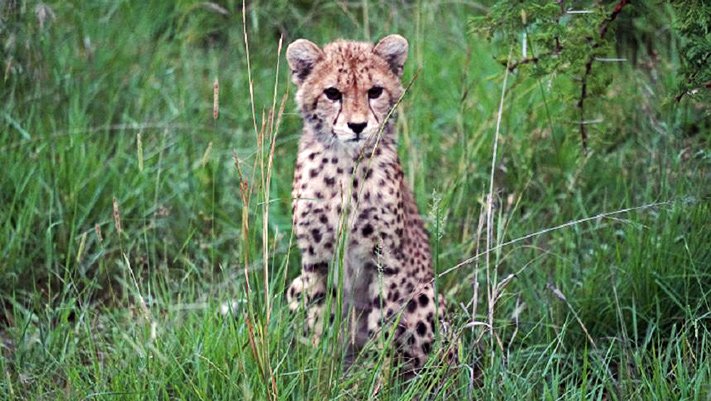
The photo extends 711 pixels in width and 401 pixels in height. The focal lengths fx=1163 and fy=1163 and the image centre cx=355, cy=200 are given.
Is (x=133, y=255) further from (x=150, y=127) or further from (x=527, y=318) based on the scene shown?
(x=527, y=318)

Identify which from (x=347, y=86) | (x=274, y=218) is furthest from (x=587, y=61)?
(x=274, y=218)

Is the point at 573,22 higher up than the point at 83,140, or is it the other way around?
the point at 573,22

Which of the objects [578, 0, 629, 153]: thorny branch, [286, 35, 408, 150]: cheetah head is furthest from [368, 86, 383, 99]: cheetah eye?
[578, 0, 629, 153]: thorny branch

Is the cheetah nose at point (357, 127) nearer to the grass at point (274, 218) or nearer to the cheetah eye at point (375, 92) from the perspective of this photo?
the cheetah eye at point (375, 92)

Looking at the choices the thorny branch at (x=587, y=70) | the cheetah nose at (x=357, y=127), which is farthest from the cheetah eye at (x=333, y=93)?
the thorny branch at (x=587, y=70)

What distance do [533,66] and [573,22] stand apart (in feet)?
0.63

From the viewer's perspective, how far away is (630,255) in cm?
366

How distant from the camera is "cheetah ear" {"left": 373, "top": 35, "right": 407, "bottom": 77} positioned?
144 inches

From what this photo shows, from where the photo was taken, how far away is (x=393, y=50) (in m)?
3.68

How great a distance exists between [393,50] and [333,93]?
26cm

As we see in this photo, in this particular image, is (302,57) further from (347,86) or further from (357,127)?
(357,127)

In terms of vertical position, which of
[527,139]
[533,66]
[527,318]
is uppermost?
[533,66]

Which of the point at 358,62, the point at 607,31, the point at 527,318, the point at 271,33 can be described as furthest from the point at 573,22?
the point at 271,33

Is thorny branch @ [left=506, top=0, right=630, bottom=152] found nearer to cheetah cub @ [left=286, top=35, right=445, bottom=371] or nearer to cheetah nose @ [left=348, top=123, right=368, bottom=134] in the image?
cheetah cub @ [left=286, top=35, right=445, bottom=371]
